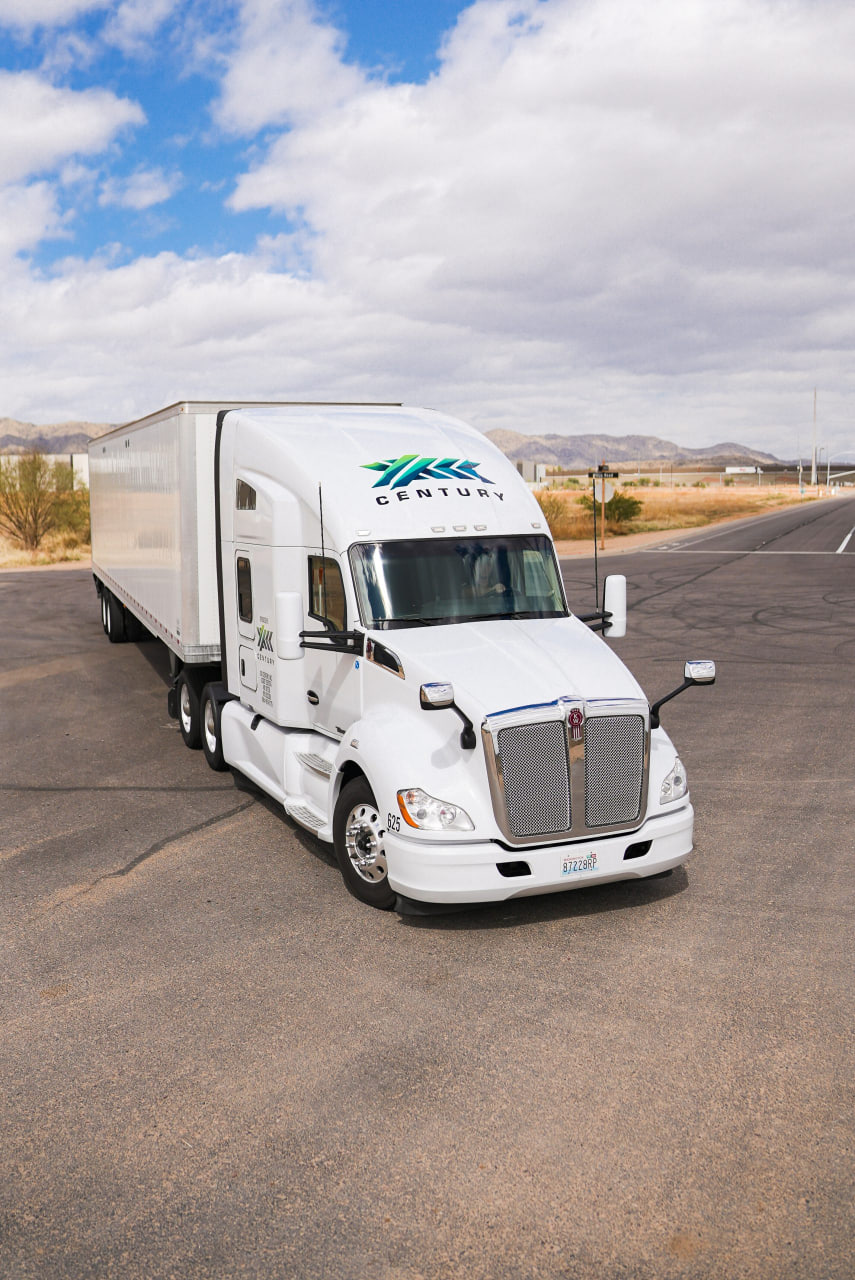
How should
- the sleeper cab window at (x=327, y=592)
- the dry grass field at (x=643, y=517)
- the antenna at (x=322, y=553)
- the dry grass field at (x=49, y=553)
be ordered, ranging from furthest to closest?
the dry grass field at (x=643, y=517) < the dry grass field at (x=49, y=553) < the antenna at (x=322, y=553) < the sleeper cab window at (x=327, y=592)

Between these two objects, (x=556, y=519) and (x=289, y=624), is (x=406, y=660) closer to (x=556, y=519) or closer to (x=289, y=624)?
(x=289, y=624)

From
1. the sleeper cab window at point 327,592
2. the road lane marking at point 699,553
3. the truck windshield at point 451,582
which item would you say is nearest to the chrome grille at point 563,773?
the truck windshield at point 451,582

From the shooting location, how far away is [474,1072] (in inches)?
201

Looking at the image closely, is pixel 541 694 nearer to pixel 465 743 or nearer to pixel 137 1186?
pixel 465 743

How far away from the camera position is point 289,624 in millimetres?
7613

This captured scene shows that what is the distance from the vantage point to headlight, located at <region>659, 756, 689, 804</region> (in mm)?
7051

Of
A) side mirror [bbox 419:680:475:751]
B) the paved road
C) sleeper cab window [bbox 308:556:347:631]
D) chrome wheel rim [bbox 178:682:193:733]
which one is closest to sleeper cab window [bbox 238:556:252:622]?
sleeper cab window [bbox 308:556:347:631]

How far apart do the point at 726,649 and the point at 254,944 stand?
1228 centimetres

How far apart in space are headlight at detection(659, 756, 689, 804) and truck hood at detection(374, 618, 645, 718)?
0.59m

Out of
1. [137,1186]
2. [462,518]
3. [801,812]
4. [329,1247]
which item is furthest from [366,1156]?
[801,812]

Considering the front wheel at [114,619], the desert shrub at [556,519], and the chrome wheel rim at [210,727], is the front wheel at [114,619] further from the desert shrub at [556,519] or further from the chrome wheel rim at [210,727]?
the desert shrub at [556,519]

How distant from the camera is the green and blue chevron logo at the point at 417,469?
8250 millimetres

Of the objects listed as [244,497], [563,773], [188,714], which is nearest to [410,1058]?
[563,773]

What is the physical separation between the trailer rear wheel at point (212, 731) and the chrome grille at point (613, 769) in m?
4.50
